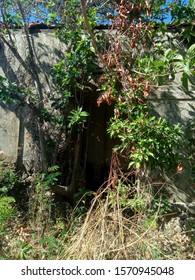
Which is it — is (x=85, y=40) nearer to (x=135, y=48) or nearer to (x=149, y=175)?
(x=135, y=48)

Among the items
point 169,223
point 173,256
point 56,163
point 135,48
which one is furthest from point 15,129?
point 173,256

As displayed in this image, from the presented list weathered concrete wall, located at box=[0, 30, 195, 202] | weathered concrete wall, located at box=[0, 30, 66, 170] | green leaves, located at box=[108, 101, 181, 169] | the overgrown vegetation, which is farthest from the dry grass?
weathered concrete wall, located at box=[0, 30, 66, 170]

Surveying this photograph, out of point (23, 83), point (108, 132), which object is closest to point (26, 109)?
point (23, 83)

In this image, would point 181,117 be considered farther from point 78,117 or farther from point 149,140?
point 78,117

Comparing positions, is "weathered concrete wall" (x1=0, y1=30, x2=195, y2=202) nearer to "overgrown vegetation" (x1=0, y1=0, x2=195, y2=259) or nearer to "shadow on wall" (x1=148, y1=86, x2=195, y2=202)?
"shadow on wall" (x1=148, y1=86, x2=195, y2=202)

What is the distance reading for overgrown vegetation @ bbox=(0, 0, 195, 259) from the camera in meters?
3.61

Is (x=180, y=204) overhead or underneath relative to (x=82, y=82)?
underneath

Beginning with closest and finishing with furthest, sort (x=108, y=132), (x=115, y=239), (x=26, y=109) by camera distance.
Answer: (x=115, y=239) < (x=108, y=132) < (x=26, y=109)

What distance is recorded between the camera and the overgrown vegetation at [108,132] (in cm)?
361

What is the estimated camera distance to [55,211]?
4781 millimetres

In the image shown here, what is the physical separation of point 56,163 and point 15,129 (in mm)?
863

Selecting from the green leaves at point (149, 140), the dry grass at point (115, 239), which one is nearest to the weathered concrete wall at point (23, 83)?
the green leaves at point (149, 140)

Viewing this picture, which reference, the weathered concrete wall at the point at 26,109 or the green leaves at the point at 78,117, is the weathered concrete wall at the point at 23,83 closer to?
the weathered concrete wall at the point at 26,109

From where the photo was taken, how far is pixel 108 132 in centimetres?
468
